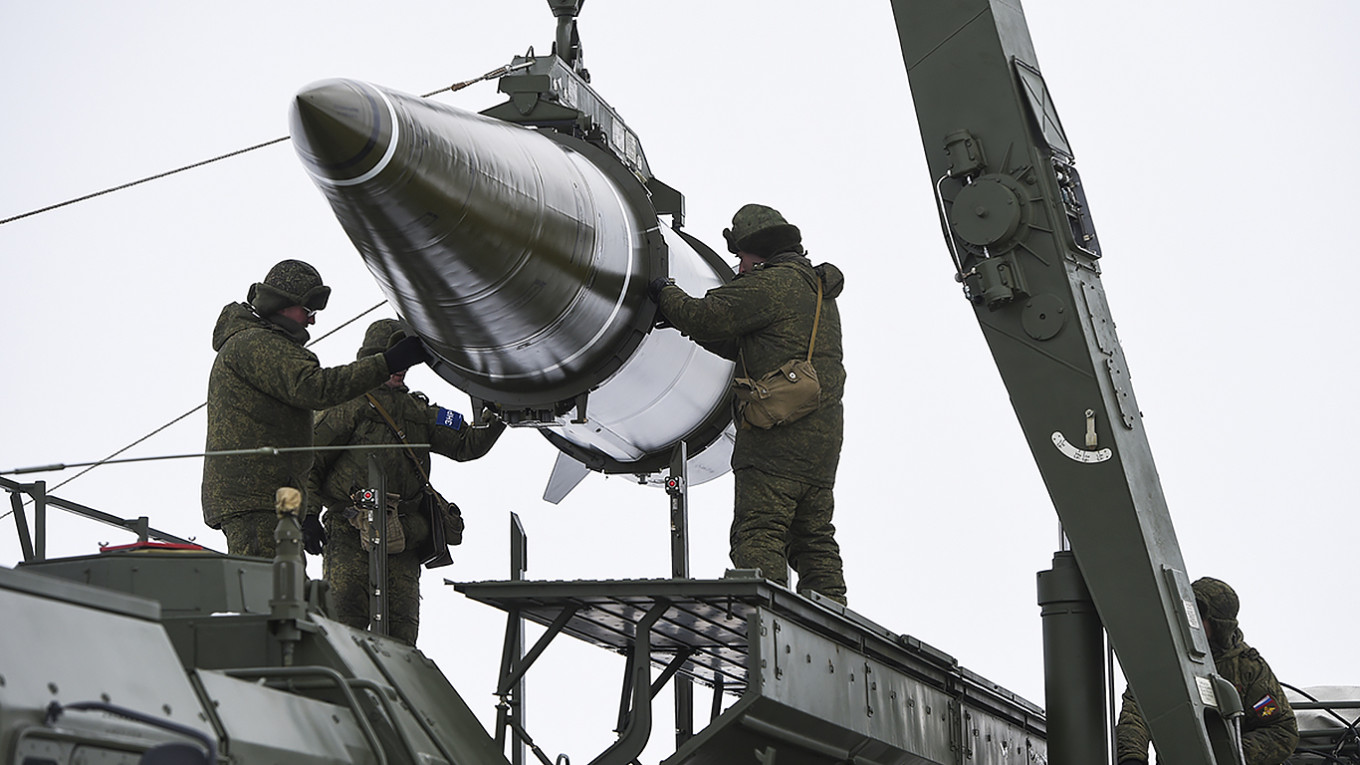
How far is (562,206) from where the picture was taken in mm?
5340

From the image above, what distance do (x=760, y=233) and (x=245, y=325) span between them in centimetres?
201

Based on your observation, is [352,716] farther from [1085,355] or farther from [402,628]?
[1085,355]

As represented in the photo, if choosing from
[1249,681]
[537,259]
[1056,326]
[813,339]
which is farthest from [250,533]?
[1249,681]

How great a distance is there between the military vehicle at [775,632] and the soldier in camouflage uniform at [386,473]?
116 centimetres

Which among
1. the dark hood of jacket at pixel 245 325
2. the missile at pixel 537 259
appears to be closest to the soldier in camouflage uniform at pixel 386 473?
the missile at pixel 537 259

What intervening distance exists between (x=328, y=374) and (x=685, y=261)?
5.22 feet

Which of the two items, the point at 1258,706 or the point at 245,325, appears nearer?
the point at 245,325

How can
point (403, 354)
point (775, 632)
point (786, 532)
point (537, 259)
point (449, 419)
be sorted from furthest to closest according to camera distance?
point (449, 419)
point (786, 532)
point (403, 354)
point (537, 259)
point (775, 632)

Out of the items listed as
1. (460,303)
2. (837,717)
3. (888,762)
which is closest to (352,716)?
(460,303)

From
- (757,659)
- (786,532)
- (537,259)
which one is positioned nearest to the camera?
(757,659)

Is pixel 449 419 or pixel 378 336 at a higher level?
pixel 378 336

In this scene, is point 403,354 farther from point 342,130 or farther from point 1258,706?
point 1258,706

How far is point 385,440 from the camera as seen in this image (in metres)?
6.93

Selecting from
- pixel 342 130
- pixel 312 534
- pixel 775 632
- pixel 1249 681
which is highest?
pixel 342 130
